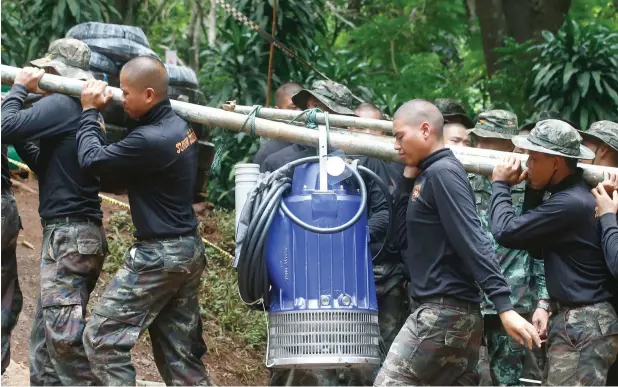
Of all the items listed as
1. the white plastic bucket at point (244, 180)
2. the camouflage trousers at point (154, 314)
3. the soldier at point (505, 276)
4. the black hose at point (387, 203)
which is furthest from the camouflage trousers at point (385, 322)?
the white plastic bucket at point (244, 180)

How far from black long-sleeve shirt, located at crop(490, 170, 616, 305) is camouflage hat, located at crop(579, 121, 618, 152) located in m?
0.98

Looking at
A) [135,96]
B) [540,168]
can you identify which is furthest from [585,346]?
[135,96]

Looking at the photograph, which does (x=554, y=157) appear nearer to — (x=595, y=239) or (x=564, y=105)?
(x=595, y=239)

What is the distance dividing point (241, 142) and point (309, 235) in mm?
7335

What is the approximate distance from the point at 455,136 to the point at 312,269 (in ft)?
10.4

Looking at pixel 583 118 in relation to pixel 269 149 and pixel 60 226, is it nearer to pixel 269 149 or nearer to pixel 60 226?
pixel 269 149

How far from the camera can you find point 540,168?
6645 millimetres

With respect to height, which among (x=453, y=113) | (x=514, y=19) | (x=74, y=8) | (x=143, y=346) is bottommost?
(x=143, y=346)

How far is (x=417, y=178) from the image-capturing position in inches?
258

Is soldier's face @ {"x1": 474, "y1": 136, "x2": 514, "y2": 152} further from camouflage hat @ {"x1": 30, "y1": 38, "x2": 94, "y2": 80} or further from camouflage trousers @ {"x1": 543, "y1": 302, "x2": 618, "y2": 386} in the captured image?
camouflage hat @ {"x1": 30, "y1": 38, "x2": 94, "y2": 80}

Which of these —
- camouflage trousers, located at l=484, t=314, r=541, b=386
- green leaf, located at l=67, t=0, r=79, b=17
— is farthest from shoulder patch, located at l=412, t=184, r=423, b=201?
green leaf, located at l=67, t=0, r=79, b=17

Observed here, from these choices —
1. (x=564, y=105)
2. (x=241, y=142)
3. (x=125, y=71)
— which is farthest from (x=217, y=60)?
(x=125, y=71)

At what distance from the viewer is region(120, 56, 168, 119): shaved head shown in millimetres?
7121

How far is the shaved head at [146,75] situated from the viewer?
7.12 meters
